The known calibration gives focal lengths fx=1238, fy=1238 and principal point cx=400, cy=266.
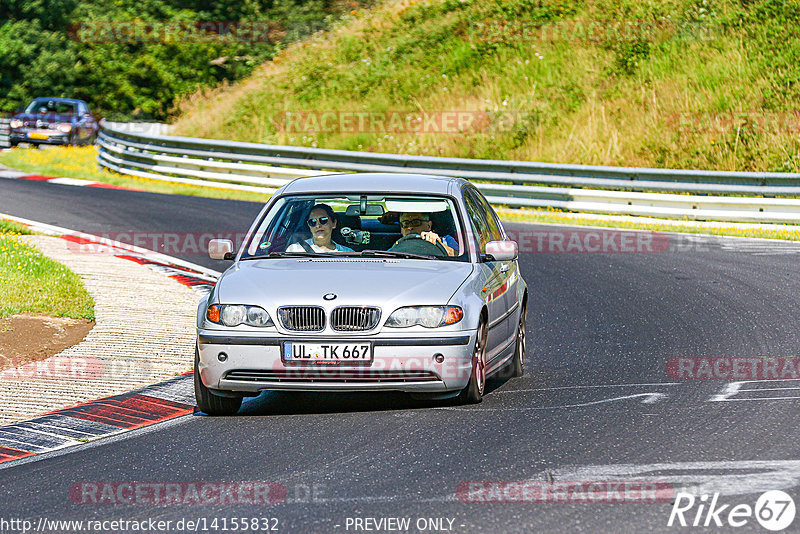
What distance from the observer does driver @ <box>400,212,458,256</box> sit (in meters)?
8.70

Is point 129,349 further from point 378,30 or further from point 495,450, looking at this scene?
point 378,30

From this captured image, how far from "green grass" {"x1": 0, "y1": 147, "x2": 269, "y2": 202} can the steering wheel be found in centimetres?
1594

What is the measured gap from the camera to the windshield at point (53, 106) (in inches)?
1513

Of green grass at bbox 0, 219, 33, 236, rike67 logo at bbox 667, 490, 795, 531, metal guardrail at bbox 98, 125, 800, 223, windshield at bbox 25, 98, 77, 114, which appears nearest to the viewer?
rike67 logo at bbox 667, 490, 795, 531

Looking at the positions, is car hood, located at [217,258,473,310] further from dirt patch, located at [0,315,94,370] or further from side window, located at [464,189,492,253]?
dirt patch, located at [0,315,94,370]

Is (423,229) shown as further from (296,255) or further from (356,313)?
(356,313)

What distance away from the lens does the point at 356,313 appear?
756 cm

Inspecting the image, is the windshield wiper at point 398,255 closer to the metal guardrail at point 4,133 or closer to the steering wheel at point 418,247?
the steering wheel at point 418,247

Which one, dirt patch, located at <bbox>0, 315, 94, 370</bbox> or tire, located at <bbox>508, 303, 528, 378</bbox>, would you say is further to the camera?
dirt patch, located at <bbox>0, 315, 94, 370</bbox>

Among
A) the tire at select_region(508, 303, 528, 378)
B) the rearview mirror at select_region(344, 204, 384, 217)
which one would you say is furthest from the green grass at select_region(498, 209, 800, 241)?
the rearview mirror at select_region(344, 204, 384, 217)

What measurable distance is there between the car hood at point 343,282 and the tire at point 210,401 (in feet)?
1.74

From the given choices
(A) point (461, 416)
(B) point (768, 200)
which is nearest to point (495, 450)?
(A) point (461, 416)

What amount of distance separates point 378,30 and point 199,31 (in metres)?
15.4

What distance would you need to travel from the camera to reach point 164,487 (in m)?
6.11
